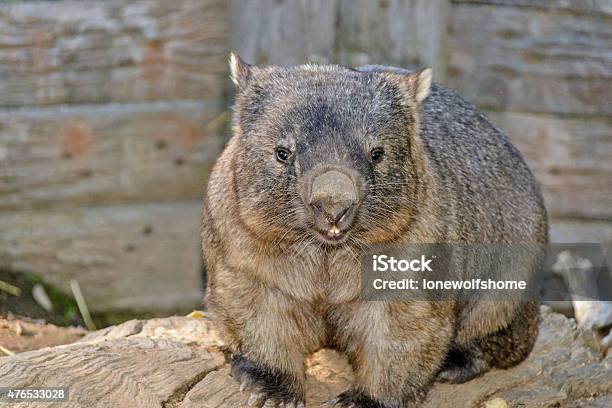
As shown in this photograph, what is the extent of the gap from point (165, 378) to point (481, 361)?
1.67 metres

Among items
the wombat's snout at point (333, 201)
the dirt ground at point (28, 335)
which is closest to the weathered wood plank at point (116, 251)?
the dirt ground at point (28, 335)

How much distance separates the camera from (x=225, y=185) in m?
5.11

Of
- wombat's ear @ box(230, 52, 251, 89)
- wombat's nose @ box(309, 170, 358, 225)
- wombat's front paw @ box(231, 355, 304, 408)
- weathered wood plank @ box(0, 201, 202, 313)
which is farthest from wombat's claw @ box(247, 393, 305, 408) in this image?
weathered wood plank @ box(0, 201, 202, 313)

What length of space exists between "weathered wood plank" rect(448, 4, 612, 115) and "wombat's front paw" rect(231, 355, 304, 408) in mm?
3283

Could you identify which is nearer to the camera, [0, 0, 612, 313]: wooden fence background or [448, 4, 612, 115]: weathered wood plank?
[0, 0, 612, 313]: wooden fence background

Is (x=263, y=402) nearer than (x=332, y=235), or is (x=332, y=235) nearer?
(x=332, y=235)

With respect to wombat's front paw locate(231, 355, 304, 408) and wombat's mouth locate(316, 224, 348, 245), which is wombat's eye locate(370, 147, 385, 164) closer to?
wombat's mouth locate(316, 224, 348, 245)

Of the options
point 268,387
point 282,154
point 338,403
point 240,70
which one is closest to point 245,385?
point 268,387

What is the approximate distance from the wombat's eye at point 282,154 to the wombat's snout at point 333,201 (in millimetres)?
248

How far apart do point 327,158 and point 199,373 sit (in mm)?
1397

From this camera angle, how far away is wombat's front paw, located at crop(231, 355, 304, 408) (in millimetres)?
5090

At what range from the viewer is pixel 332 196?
14.2 ft

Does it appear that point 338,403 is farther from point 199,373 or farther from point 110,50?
point 110,50

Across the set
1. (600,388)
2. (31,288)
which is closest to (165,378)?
(600,388)
